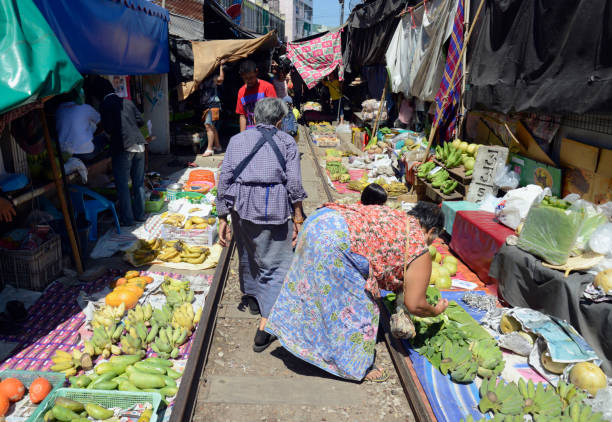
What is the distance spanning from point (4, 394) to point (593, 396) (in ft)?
14.8

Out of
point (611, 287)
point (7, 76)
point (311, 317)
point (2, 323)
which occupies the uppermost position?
point (7, 76)

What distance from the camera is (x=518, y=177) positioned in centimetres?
691

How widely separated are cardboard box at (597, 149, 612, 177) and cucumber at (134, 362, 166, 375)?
17.2 ft

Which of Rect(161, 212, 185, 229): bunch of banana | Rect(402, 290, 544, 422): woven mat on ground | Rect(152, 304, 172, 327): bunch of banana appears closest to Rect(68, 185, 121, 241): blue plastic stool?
Rect(161, 212, 185, 229): bunch of banana

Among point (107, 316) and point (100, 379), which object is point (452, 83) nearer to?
point (107, 316)

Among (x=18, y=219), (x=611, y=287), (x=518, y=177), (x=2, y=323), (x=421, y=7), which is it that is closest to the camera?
(x=611, y=287)

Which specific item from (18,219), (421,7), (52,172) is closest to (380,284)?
(52,172)

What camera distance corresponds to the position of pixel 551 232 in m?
4.61

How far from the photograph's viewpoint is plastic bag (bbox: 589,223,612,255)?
13.8ft

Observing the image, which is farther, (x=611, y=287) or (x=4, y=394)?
(x=611, y=287)

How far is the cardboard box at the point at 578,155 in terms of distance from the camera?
5.30 m

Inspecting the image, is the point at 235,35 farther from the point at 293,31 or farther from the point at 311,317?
the point at 293,31

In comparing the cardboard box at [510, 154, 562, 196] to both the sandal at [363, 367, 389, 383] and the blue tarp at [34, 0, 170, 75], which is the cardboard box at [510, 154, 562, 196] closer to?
the sandal at [363, 367, 389, 383]

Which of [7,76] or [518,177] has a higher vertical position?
[7,76]
